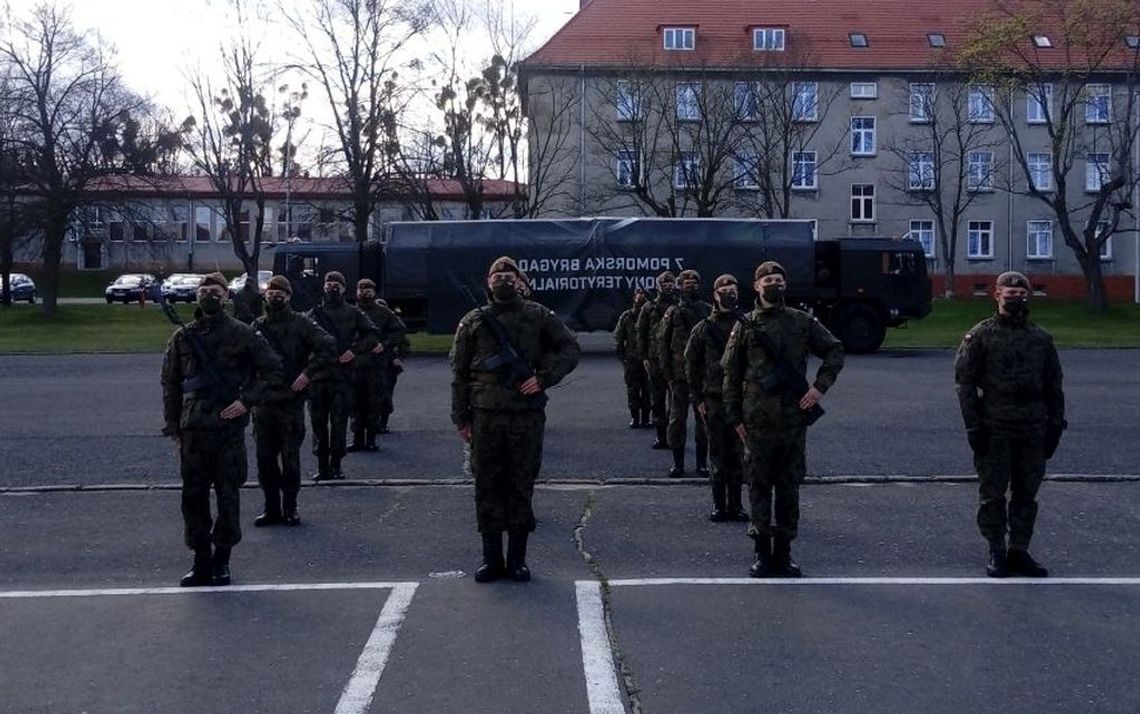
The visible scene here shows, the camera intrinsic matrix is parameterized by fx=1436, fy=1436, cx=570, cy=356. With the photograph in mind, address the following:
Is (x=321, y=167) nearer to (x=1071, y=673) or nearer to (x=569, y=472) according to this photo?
(x=569, y=472)

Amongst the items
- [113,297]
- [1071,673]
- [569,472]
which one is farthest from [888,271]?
[113,297]

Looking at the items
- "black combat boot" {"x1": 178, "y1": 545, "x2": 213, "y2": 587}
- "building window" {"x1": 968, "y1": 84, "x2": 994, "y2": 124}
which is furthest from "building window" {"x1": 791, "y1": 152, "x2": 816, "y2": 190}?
"black combat boot" {"x1": 178, "y1": 545, "x2": 213, "y2": 587}

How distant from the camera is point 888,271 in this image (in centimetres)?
3447

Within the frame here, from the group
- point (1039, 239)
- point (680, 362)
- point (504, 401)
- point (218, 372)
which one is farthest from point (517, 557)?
point (1039, 239)

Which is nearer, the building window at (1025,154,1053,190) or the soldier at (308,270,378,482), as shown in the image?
the soldier at (308,270,378,482)

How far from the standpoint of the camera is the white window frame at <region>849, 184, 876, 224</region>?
61.7 meters

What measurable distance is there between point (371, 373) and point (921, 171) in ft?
158

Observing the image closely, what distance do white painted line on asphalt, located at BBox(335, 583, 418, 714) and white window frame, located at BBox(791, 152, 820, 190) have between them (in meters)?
47.6

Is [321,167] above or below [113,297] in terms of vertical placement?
above

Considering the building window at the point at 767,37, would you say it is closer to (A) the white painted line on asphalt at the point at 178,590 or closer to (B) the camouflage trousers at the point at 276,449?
(B) the camouflage trousers at the point at 276,449

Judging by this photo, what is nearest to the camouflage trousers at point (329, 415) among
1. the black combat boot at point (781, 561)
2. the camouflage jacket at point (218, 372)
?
the camouflage jacket at point (218, 372)

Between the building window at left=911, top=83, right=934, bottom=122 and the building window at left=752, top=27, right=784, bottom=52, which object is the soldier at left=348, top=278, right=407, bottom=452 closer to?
the building window at left=911, top=83, right=934, bottom=122

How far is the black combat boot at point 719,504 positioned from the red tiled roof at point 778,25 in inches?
1825

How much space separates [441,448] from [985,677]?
965 centimetres
